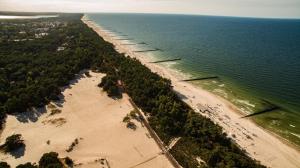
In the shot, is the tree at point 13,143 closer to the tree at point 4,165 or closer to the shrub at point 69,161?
the tree at point 4,165

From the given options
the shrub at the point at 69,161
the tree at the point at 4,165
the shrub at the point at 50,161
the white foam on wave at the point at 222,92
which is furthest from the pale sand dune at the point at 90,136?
the white foam on wave at the point at 222,92

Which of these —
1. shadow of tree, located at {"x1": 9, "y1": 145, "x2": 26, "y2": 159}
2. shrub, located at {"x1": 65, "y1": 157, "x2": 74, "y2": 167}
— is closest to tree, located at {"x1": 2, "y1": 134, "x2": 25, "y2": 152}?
shadow of tree, located at {"x1": 9, "y1": 145, "x2": 26, "y2": 159}

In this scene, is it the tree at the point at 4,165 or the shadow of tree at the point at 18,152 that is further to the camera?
the shadow of tree at the point at 18,152

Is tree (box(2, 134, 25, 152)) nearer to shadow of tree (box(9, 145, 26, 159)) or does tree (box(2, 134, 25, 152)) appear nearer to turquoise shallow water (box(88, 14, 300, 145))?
shadow of tree (box(9, 145, 26, 159))

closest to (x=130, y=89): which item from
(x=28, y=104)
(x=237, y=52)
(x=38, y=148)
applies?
(x=28, y=104)

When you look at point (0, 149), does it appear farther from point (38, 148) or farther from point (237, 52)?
point (237, 52)

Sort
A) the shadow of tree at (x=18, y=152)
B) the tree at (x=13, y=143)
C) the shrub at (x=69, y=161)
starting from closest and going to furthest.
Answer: the shrub at (x=69, y=161) → the shadow of tree at (x=18, y=152) → the tree at (x=13, y=143)

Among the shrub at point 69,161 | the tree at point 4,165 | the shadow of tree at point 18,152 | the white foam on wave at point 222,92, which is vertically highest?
the white foam on wave at point 222,92
